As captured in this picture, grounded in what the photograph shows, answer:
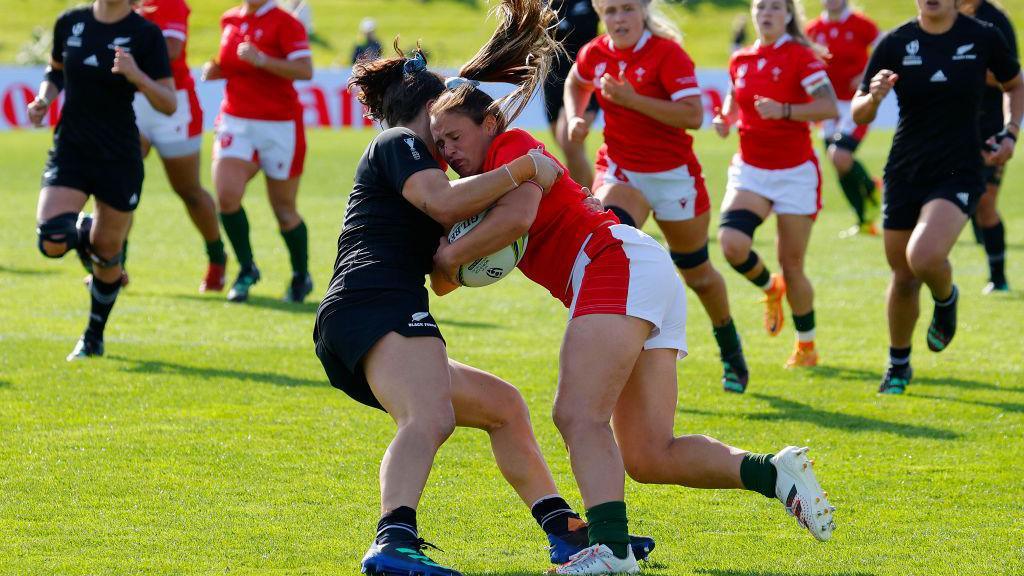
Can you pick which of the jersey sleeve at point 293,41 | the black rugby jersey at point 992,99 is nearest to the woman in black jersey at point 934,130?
the black rugby jersey at point 992,99

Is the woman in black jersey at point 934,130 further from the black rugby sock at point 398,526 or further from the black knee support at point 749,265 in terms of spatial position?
the black rugby sock at point 398,526

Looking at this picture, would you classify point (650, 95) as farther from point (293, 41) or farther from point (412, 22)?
point (412, 22)

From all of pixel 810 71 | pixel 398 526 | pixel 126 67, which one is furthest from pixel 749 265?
pixel 398 526

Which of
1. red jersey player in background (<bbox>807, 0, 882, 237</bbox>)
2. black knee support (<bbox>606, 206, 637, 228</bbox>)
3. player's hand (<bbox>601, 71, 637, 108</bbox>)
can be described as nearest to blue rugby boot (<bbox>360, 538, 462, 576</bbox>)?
black knee support (<bbox>606, 206, 637, 228</bbox>)

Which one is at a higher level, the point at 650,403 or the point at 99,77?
the point at 650,403

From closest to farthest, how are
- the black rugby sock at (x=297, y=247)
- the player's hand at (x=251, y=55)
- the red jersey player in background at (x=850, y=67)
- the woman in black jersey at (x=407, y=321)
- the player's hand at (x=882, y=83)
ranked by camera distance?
the woman in black jersey at (x=407, y=321) < the player's hand at (x=882, y=83) < the player's hand at (x=251, y=55) < the black rugby sock at (x=297, y=247) < the red jersey player in background at (x=850, y=67)

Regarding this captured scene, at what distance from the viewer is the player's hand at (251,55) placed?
967cm

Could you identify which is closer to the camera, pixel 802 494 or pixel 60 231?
pixel 802 494

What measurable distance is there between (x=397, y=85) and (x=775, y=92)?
4065 mm

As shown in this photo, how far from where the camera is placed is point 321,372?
762cm

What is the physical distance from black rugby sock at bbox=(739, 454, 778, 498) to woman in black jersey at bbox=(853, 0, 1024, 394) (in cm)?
288

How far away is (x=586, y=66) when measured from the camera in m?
7.74

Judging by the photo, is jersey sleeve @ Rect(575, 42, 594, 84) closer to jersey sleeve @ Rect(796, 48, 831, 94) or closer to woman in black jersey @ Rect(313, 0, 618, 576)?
jersey sleeve @ Rect(796, 48, 831, 94)

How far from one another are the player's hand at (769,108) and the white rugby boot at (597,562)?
4.19 m
